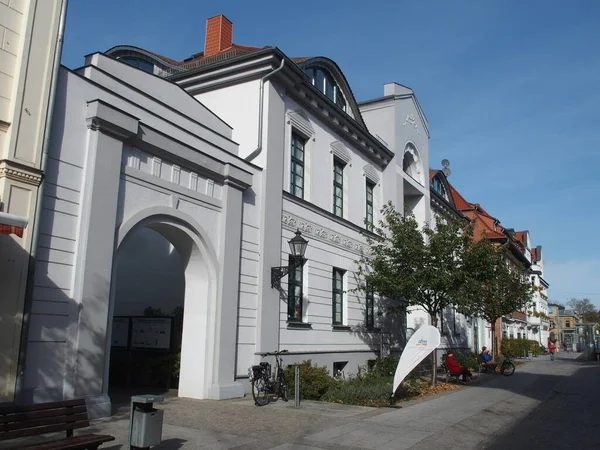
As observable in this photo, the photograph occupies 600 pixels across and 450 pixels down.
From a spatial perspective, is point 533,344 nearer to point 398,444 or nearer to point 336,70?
point 336,70

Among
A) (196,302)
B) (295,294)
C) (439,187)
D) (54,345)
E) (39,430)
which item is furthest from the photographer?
(439,187)

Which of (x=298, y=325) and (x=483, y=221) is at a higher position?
(x=483, y=221)

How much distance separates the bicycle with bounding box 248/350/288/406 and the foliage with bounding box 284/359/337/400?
461 mm

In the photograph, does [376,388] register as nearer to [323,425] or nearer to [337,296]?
[323,425]

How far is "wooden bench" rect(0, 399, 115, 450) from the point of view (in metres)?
5.84

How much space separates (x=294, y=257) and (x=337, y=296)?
4616mm

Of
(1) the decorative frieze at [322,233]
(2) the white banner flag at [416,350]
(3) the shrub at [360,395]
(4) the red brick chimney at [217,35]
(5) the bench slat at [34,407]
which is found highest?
(4) the red brick chimney at [217,35]

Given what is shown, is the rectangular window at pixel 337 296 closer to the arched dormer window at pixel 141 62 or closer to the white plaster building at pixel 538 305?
the arched dormer window at pixel 141 62

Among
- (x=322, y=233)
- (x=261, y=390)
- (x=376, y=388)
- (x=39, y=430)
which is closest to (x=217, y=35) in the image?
(x=322, y=233)

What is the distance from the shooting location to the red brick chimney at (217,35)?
20.5 m

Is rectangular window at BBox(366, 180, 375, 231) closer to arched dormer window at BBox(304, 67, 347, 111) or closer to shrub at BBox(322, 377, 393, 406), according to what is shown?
arched dormer window at BBox(304, 67, 347, 111)

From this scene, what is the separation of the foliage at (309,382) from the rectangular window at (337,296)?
3.70 meters

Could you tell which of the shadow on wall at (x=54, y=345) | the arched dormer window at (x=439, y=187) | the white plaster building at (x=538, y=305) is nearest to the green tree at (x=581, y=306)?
the white plaster building at (x=538, y=305)

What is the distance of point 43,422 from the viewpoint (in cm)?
622
